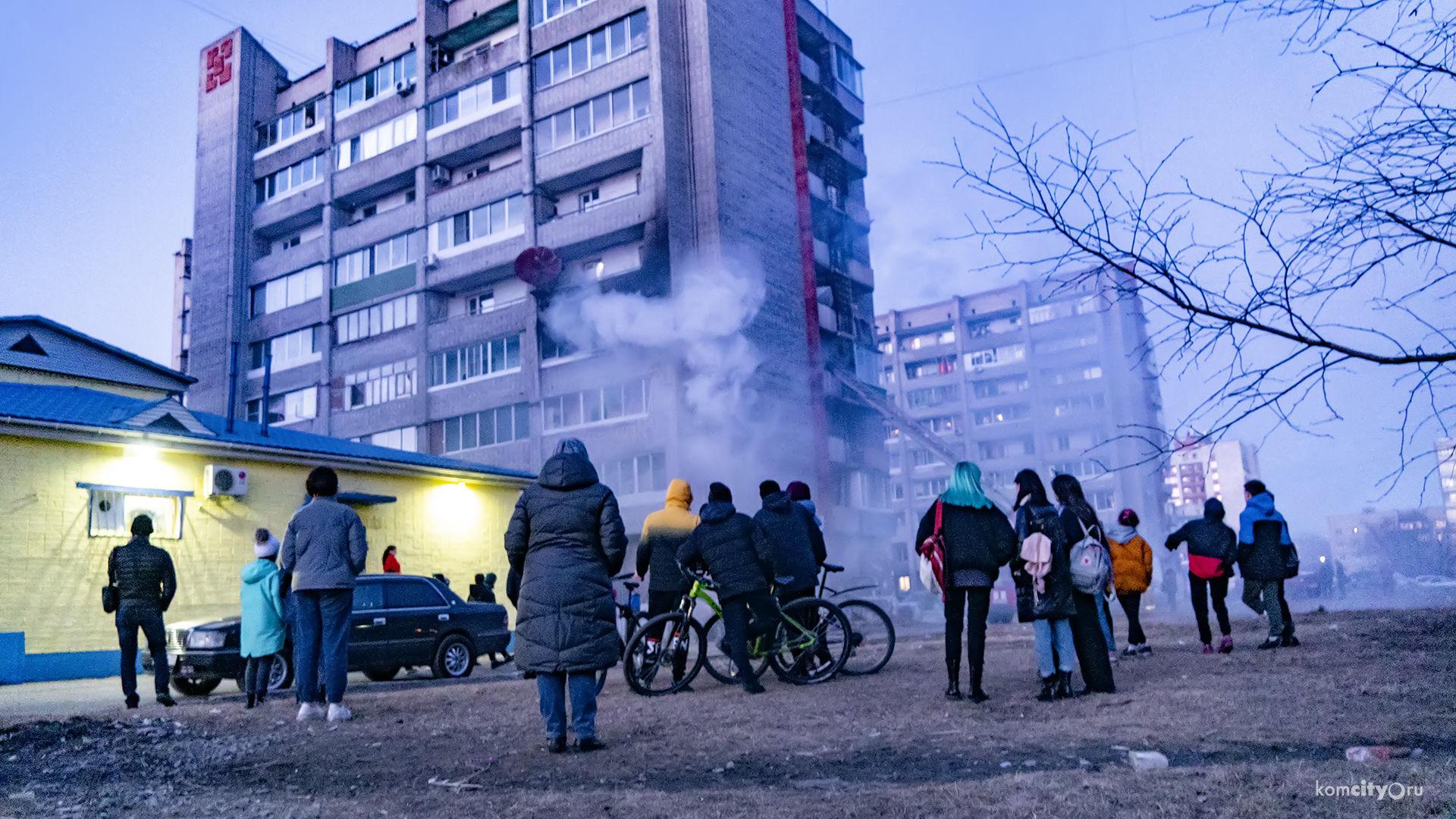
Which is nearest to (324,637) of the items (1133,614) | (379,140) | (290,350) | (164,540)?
(1133,614)

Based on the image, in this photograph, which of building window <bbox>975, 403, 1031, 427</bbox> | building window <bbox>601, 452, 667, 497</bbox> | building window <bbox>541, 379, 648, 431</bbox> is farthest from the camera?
building window <bbox>975, 403, 1031, 427</bbox>

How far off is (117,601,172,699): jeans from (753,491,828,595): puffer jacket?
534 centimetres

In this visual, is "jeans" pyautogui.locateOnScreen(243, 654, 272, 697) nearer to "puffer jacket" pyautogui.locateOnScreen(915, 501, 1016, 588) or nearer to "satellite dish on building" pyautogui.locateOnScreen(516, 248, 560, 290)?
"puffer jacket" pyautogui.locateOnScreen(915, 501, 1016, 588)

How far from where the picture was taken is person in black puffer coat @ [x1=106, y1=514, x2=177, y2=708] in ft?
28.8

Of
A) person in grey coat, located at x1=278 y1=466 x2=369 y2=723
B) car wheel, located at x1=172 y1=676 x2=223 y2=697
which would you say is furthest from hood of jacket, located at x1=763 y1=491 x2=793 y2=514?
car wheel, located at x1=172 y1=676 x2=223 y2=697

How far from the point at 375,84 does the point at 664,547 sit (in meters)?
41.8

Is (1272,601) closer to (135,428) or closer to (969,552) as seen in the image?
(969,552)

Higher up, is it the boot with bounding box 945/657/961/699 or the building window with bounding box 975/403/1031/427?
the building window with bounding box 975/403/1031/427

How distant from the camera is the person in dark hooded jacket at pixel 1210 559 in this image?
33.3 ft

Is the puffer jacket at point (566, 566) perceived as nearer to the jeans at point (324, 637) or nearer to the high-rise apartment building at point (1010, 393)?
the jeans at point (324, 637)

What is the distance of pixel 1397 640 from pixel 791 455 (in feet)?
95.0

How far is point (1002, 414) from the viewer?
76188 millimetres

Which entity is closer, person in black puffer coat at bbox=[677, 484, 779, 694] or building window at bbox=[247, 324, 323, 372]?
person in black puffer coat at bbox=[677, 484, 779, 694]

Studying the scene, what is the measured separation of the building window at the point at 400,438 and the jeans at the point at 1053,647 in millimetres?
35632
